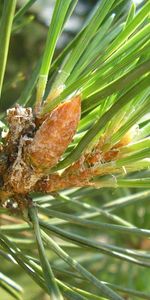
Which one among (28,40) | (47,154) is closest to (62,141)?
(47,154)

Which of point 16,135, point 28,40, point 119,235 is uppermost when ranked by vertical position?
point 28,40

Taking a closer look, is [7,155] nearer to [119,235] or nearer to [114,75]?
[114,75]

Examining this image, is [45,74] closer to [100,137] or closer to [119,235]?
[100,137]

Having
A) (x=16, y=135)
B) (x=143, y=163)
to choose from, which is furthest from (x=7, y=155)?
(x=143, y=163)

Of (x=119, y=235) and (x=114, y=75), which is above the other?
(x=114, y=75)

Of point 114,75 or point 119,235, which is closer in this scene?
point 114,75

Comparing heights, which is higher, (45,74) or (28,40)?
(28,40)

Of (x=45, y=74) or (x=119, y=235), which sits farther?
(x=119, y=235)
